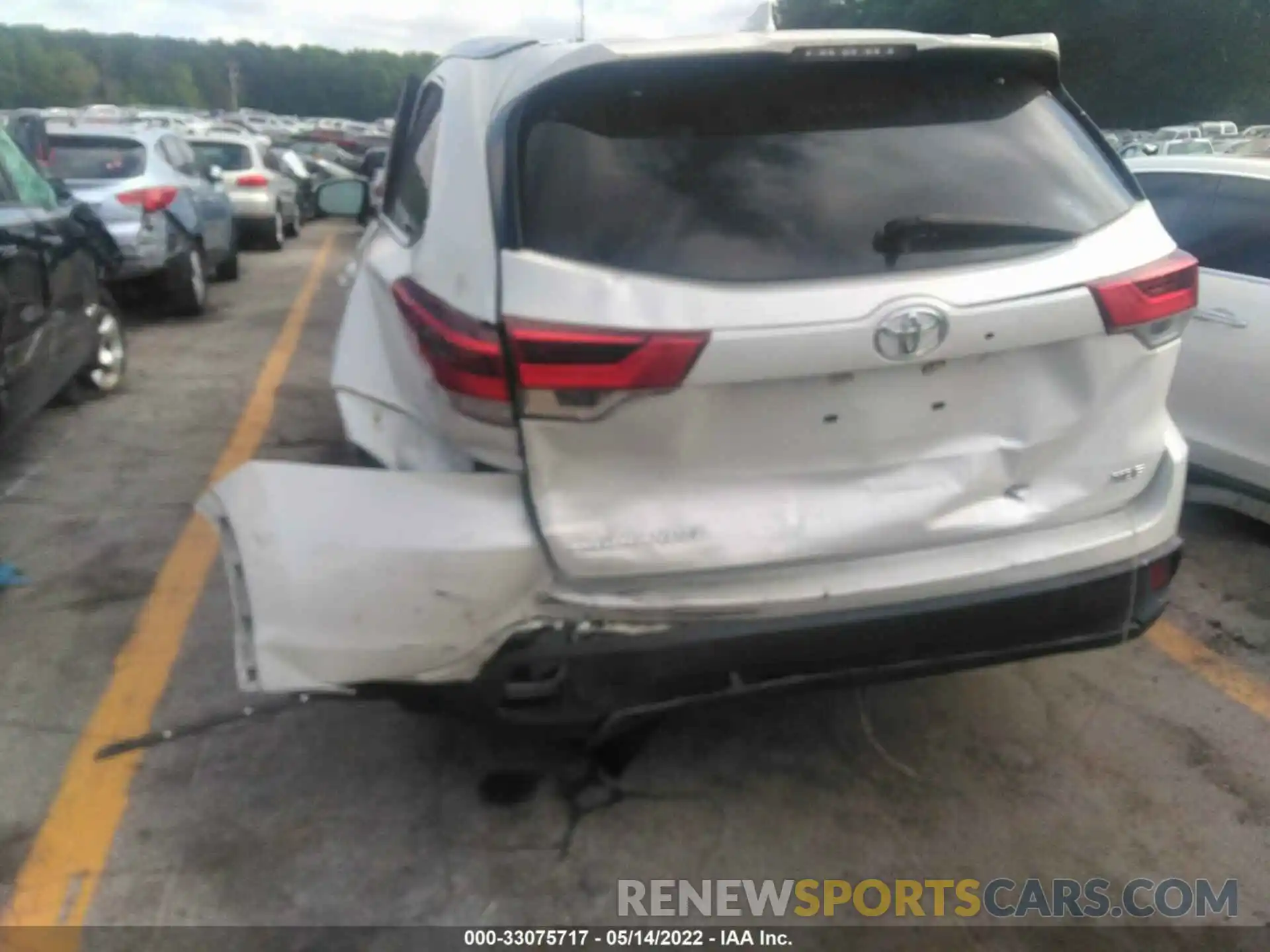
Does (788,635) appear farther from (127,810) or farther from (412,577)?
(127,810)

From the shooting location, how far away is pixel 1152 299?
109 inches

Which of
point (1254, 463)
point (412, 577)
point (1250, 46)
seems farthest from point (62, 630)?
point (1250, 46)

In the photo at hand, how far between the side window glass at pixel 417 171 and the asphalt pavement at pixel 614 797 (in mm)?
772

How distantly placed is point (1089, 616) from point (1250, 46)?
55660 millimetres

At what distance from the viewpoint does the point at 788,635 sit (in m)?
2.63

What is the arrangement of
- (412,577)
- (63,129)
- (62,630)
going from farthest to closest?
1. (63,129)
2. (62,630)
3. (412,577)

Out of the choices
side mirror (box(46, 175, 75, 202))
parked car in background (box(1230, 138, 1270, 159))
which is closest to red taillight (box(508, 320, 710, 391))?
parked car in background (box(1230, 138, 1270, 159))

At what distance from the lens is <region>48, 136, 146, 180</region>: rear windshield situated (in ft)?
33.0

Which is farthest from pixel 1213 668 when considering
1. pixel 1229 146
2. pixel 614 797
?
pixel 1229 146

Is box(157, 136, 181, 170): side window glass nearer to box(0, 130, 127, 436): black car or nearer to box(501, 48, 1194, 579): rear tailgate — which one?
box(0, 130, 127, 436): black car

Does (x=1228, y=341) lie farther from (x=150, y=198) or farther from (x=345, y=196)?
(x=150, y=198)

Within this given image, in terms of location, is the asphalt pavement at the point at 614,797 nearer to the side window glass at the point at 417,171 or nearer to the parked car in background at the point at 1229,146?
the side window glass at the point at 417,171

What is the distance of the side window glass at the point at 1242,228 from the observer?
4.75 metres

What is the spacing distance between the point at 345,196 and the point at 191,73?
90538 millimetres
